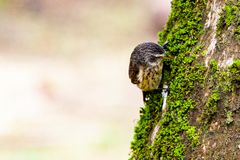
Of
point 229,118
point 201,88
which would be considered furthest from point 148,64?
point 229,118

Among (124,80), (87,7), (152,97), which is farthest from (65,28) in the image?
(152,97)

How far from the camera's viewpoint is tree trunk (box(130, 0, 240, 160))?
360 centimetres

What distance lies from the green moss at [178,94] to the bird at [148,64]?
0.18 ft

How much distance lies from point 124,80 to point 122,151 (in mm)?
2733

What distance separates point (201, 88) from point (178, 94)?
0.19 metres

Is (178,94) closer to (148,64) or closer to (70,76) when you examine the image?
(148,64)

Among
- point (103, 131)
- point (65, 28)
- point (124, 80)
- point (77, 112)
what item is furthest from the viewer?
point (65, 28)

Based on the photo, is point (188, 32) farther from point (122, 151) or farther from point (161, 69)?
point (122, 151)

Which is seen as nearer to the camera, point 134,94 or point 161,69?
point 161,69

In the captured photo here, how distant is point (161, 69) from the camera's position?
14.0 feet

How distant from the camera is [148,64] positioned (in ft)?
14.0

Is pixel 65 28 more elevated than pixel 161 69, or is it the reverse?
pixel 65 28

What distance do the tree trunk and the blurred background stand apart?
23.9 ft

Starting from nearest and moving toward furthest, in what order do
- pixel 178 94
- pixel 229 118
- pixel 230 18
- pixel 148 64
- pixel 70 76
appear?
pixel 229 118 → pixel 230 18 → pixel 178 94 → pixel 148 64 → pixel 70 76
